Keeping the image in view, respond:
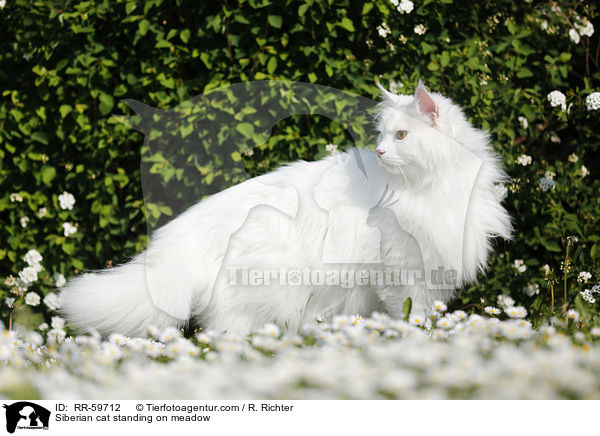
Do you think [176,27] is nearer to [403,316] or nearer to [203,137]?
[203,137]

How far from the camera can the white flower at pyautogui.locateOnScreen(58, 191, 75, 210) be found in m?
3.99

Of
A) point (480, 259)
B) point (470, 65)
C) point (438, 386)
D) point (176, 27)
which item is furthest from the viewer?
point (176, 27)

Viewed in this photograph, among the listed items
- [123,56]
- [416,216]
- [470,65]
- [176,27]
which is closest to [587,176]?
[470,65]

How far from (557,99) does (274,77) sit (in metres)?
2.05

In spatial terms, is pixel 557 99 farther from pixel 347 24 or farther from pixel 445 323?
pixel 445 323

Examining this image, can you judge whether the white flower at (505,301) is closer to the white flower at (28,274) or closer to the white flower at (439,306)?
the white flower at (439,306)

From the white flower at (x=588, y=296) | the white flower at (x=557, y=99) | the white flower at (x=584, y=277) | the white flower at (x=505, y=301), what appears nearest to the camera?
the white flower at (x=588, y=296)

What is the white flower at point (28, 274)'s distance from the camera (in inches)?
155

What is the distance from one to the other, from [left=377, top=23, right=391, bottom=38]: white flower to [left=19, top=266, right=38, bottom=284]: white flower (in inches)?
123

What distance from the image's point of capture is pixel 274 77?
3.71m

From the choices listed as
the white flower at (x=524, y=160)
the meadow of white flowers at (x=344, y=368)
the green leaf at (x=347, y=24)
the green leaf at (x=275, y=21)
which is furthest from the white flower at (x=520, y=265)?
the green leaf at (x=275, y=21)

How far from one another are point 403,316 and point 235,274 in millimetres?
990

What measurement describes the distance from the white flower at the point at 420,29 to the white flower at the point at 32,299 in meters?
3.46

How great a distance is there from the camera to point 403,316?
292 cm
